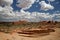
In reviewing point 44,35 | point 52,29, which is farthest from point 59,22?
point 44,35

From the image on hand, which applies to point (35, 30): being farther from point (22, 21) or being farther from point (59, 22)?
point (59, 22)

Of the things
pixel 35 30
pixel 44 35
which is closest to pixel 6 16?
pixel 35 30

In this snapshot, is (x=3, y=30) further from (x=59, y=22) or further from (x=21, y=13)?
(x=59, y=22)

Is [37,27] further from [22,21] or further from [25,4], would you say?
[25,4]

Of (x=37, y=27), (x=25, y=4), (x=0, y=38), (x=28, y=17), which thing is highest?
(x=25, y=4)

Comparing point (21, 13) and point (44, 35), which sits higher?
point (21, 13)

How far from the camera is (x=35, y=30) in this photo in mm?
2480

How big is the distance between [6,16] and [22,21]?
0.92ft

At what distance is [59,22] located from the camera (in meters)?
2.47

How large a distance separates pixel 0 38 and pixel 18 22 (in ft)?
1.30

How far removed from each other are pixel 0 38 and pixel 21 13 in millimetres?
538

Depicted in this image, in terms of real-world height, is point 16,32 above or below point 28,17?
below

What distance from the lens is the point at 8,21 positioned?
8.15 feet

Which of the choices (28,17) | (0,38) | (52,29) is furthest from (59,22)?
(0,38)
